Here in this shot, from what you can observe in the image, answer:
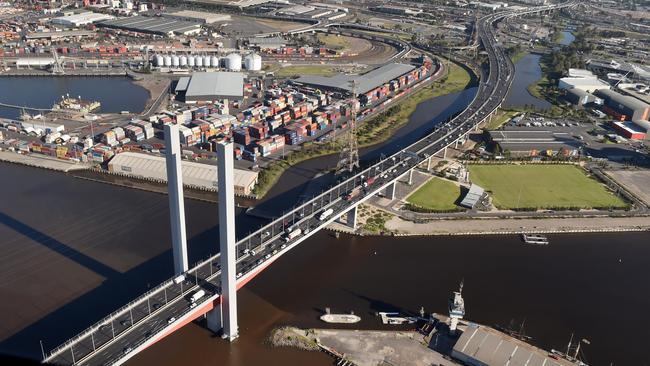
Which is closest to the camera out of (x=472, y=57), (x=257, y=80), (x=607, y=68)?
(x=257, y=80)

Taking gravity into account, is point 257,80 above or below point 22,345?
above

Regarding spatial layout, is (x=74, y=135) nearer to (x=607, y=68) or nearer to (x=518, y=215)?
(x=518, y=215)

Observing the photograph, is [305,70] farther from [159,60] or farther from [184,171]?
[184,171]

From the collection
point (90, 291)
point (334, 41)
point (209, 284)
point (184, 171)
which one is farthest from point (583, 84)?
point (90, 291)

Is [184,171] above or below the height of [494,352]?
above

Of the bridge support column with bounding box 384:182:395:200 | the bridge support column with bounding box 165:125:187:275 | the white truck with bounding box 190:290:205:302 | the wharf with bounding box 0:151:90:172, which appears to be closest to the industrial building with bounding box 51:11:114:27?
the wharf with bounding box 0:151:90:172

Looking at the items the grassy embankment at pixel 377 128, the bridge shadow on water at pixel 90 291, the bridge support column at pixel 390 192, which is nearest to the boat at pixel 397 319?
the bridge shadow on water at pixel 90 291

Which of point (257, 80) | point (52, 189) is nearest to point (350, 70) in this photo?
point (257, 80)
